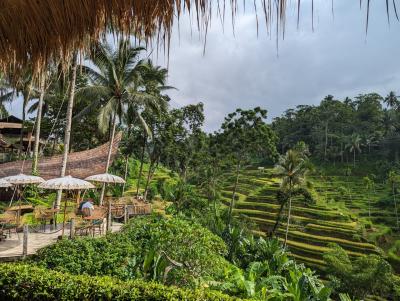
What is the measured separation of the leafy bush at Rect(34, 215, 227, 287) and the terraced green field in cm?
1950

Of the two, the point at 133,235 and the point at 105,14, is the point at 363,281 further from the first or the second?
the point at 105,14

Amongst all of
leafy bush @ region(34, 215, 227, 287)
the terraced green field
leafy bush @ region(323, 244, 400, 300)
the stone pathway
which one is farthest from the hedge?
the terraced green field

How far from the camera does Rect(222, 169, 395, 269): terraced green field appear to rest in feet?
→ 91.5

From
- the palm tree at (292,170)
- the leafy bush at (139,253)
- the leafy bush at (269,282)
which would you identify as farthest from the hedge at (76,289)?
the palm tree at (292,170)

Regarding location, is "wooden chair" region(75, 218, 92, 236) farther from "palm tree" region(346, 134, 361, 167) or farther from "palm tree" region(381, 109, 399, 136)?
"palm tree" region(381, 109, 399, 136)

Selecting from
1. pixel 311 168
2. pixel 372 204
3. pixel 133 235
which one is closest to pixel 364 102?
pixel 372 204

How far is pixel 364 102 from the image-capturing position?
62281 millimetres

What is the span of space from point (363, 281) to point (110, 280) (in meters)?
19.7

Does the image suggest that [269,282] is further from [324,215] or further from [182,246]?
[324,215]

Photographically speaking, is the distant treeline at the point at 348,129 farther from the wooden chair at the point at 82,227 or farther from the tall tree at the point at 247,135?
the wooden chair at the point at 82,227

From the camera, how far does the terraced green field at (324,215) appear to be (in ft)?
91.5

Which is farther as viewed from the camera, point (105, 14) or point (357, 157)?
point (357, 157)

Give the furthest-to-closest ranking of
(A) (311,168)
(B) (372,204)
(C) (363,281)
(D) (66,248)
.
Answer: (B) (372,204) → (A) (311,168) → (C) (363,281) → (D) (66,248)

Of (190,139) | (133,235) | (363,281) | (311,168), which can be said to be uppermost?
(190,139)
